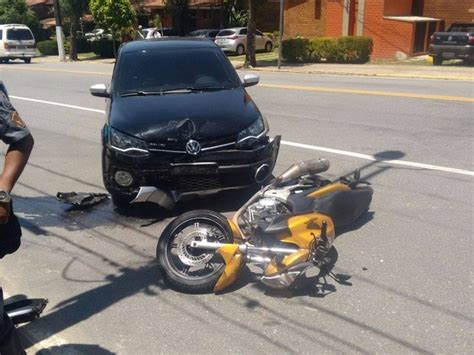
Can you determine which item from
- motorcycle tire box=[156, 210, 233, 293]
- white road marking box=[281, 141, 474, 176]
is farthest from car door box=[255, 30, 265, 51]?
motorcycle tire box=[156, 210, 233, 293]

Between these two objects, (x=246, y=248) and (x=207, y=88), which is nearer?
(x=246, y=248)

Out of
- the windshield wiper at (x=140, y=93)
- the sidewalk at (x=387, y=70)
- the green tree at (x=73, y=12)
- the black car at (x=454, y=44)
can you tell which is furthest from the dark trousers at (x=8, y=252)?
the green tree at (x=73, y=12)

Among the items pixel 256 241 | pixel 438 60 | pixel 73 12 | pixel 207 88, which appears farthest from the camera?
pixel 73 12

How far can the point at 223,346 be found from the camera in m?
3.31

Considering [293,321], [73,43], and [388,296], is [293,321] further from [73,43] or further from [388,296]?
[73,43]

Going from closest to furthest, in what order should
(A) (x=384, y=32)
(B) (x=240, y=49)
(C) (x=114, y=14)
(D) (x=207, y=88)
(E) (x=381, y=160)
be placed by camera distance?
(D) (x=207, y=88) → (E) (x=381, y=160) → (A) (x=384, y=32) → (B) (x=240, y=49) → (C) (x=114, y=14)

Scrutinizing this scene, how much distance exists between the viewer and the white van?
103ft

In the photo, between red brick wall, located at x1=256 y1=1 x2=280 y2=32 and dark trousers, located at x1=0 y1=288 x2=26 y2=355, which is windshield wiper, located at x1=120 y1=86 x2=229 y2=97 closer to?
dark trousers, located at x1=0 y1=288 x2=26 y2=355

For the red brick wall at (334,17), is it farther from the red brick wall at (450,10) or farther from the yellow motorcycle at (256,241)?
the yellow motorcycle at (256,241)

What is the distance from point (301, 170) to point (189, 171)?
1032mm

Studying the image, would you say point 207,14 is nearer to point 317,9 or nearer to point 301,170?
point 317,9

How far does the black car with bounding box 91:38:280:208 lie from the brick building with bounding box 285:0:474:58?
826 inches

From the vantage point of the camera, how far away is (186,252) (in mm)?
4086

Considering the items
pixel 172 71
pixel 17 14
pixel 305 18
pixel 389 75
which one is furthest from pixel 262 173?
pixel 17 14
